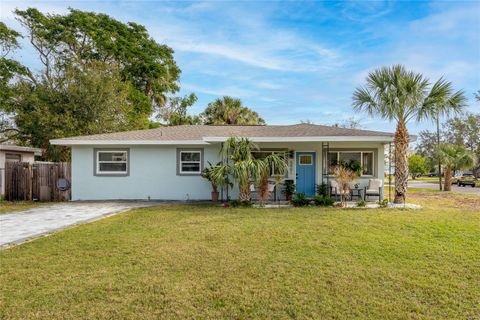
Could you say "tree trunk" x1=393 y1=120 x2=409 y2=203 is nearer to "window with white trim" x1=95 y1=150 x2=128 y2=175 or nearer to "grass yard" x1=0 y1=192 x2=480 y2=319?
"grass yard" x1=0 y1=192 x2=480 y2=319

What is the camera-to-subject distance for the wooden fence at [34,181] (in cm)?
1350

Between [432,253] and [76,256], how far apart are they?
6.41 meters

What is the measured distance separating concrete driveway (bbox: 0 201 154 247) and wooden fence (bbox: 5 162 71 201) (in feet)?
4.29

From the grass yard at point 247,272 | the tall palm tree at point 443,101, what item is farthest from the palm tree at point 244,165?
the tall palm tree at point 443,101

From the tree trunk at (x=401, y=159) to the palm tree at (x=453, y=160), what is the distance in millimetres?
14016

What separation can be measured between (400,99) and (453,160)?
50.9 feet

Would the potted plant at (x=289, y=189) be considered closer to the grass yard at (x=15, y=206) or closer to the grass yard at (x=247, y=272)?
the grass yard at (x=247, y=272)

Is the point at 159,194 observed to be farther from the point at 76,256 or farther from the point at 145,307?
the point at 145,307

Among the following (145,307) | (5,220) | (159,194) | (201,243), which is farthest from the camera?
(159,194)

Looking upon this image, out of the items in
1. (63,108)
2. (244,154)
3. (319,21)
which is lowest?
(244,154)

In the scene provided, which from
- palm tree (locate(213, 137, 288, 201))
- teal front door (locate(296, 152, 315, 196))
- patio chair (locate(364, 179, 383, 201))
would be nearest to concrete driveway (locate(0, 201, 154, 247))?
palm tree (locate(213, 137, 288, 201))

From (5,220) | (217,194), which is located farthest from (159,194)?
(5,220)

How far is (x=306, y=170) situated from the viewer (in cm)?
1339

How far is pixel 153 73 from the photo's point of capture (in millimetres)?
26781
